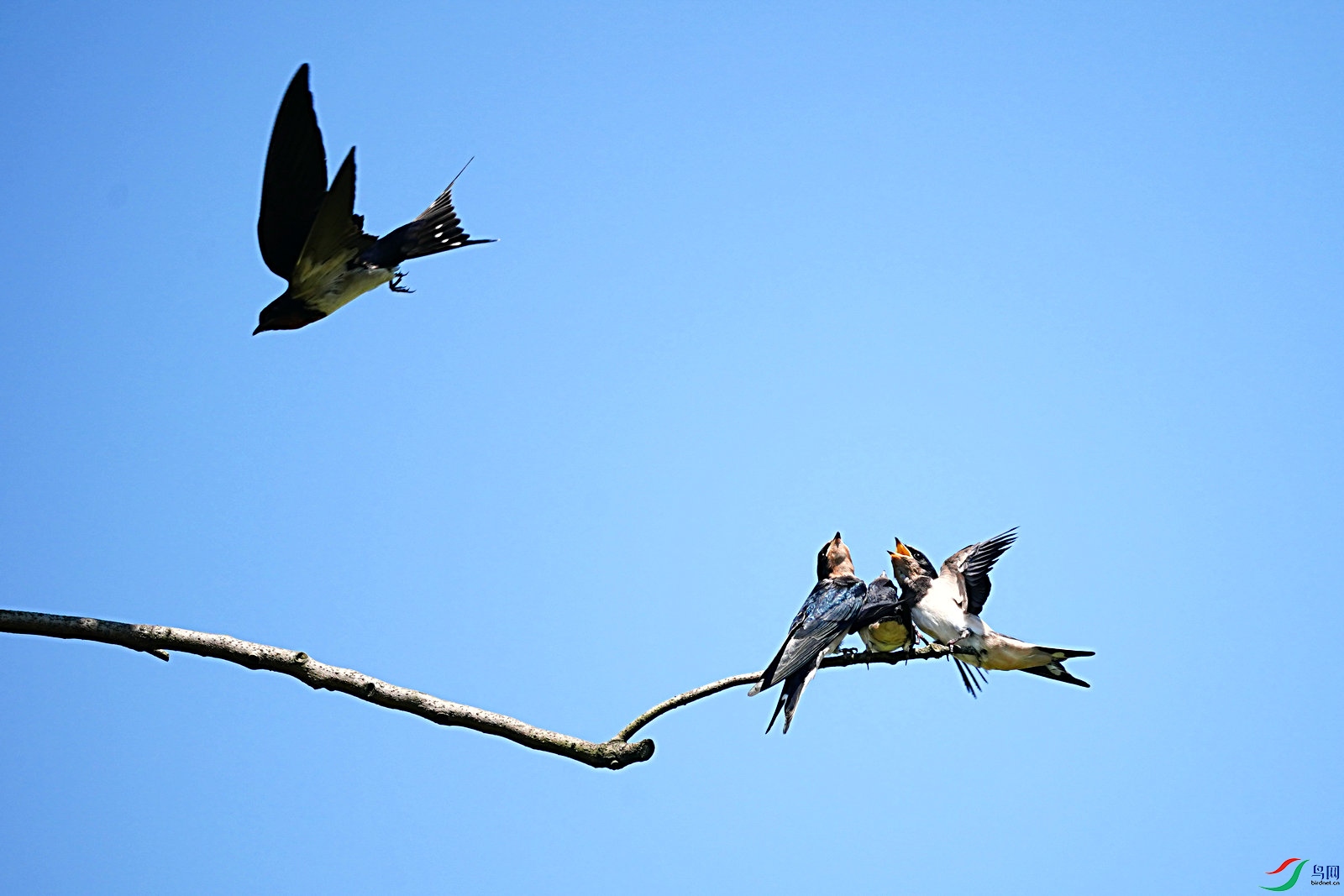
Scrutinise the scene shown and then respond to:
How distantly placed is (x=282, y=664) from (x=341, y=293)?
3.50 metres

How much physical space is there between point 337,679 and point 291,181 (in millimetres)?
3196

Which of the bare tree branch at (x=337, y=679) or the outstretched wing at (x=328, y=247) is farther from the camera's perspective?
the outstretched wing at (x=328, y=247)

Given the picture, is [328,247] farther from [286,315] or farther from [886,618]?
[886,618]

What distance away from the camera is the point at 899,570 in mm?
6750

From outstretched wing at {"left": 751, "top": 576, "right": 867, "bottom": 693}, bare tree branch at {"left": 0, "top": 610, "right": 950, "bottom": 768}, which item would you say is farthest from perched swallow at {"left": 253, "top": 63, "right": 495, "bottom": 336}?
outstretched wing at {"left": 751, "top": 576, "right": 867, "bottom": 693}

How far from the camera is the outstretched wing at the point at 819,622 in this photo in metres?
5.38

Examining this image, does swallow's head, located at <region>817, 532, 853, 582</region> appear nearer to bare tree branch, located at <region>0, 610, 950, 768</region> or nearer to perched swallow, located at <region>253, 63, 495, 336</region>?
perched swallow, located at <region>253, 63, 495, 336</region>

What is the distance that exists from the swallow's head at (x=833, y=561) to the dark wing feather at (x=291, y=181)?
13.1ft

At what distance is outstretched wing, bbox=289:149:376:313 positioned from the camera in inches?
229

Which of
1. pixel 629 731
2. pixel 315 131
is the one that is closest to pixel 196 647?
pixel 629 731

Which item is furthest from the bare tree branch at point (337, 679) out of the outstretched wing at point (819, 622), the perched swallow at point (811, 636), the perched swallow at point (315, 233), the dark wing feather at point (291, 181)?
the dark wing feather at point (291, 181)

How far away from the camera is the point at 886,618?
6559mm

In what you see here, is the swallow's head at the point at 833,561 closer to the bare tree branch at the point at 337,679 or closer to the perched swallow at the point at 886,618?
the perched swallow at the point at 886,618

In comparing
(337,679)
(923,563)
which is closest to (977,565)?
(923,563)
